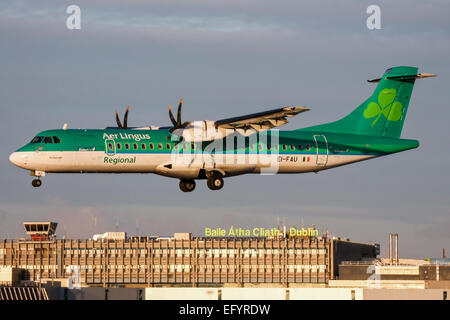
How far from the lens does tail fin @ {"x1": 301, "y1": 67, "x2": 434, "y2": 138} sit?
6569 centimetres

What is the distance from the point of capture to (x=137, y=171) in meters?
59.4

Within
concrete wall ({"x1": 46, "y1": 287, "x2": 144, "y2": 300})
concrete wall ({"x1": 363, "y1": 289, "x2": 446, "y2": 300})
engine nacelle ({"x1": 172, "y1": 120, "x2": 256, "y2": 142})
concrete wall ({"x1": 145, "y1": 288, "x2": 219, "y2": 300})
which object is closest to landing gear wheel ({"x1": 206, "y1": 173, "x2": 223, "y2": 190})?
engine nacelle ({"x1": 172, "y1": 120, "x2": 256, "y2": 142})

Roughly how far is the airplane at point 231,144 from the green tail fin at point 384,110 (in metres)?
0.07

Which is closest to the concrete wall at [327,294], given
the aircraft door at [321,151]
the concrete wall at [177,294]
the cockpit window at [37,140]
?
the concrete wall at [177,294]

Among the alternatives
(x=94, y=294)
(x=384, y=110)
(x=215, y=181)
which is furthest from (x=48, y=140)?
(x=94, y=294)

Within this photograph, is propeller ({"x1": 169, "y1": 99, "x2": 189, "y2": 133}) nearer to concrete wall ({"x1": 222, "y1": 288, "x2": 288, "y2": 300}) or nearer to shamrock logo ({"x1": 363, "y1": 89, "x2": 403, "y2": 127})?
shamrock logo ({"x1": 363, "y1": 89, "x2": 403, "y2": 127})

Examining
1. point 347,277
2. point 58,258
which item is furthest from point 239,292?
point 58,258

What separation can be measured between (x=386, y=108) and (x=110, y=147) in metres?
20.5

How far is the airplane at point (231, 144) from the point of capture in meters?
57.9

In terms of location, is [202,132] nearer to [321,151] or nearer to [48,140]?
[321,151]

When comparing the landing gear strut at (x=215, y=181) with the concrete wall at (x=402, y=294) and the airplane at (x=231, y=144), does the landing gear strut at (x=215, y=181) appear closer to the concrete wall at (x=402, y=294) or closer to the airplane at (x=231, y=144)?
the airplane at (x=231, y=144)

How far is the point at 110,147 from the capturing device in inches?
2295

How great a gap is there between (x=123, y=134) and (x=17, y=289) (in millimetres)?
27940
